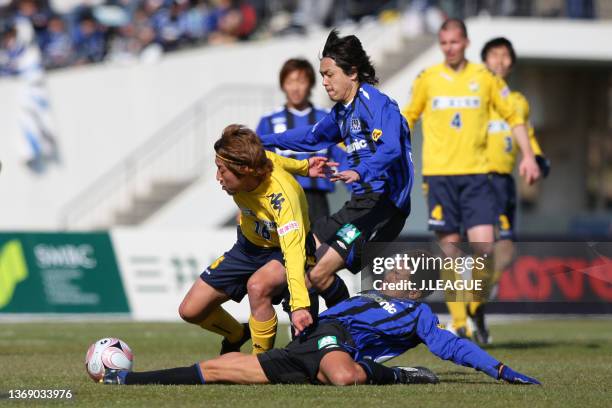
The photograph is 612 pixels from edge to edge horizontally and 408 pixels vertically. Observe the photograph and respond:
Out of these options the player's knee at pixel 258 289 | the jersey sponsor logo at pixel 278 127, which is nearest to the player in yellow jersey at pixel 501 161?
the jersey sponsor logo at pixel 278 127

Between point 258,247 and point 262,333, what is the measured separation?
0.60 m

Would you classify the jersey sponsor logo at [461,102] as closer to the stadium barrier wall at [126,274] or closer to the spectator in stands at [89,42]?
the stadium barrier wall at [126,274]

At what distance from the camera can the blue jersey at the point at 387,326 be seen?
750cm

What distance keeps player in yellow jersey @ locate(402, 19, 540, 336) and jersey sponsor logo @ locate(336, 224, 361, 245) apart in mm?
2756

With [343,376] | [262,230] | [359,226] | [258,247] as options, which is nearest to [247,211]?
[262,230]

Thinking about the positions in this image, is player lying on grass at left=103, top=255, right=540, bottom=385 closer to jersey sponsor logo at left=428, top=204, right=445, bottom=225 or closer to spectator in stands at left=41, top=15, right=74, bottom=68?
jersey sponsor logo at left=428, top=204, right=445, bottom=225

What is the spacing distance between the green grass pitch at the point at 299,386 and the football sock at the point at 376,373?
5.1 inches

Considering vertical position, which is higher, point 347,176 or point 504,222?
point 347,176

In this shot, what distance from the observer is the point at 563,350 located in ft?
36.3

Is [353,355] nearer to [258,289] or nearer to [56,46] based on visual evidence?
[258,289]

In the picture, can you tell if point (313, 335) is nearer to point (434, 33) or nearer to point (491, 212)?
point (491, 212)

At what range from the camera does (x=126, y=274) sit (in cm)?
1708

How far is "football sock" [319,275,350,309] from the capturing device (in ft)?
28.6

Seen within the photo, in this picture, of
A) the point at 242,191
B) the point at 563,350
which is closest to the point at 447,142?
the point at 563,350
